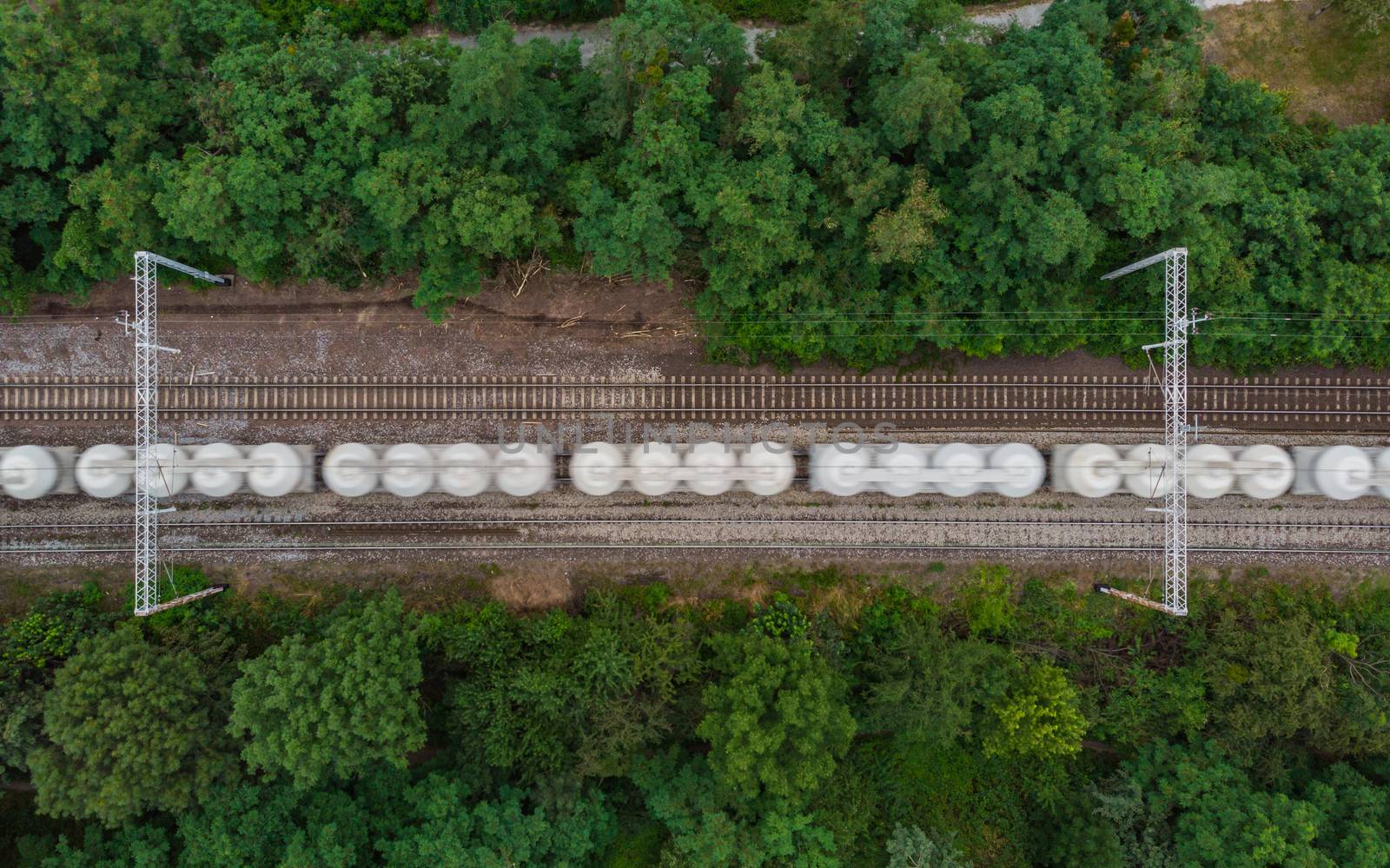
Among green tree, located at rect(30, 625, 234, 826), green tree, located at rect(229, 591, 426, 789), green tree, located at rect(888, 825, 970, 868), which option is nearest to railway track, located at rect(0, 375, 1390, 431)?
green tree, located at rect(229, 591, 426, 789)

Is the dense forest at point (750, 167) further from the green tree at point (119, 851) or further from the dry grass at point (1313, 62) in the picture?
the green tree at point (119, 851)

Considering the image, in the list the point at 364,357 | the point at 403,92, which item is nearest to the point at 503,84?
the point at 403,92

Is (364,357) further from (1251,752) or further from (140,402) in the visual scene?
(1251,752)

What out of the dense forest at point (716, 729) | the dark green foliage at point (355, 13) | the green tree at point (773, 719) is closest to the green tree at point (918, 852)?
the dense forest at point (716, 729)

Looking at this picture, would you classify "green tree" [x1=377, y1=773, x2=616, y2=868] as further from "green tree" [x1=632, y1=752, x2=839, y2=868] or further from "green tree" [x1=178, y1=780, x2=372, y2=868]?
"green tree" [x1=632, y1=752, x2=839, y2=868]

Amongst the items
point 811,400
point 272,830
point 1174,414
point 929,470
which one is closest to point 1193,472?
point 1174,414

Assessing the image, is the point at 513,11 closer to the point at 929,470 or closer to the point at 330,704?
the point at 929,470

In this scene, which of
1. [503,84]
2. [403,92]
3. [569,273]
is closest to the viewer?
[503,84]

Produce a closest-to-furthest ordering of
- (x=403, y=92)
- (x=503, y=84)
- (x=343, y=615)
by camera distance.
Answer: (x=503, y=84) < (x=403, y=92) < (x=343, y=615)
